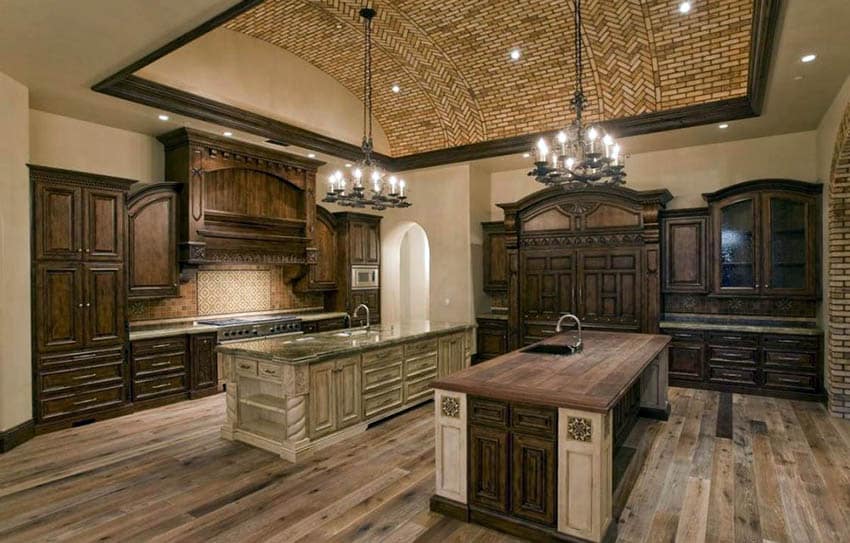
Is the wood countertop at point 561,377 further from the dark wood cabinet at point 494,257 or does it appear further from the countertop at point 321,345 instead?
the dark wood cabinet at point 494,257

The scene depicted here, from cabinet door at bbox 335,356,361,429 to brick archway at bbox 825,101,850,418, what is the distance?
5.03 meters

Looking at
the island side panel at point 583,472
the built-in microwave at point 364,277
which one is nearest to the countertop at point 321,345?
the island side panel at point 583,472

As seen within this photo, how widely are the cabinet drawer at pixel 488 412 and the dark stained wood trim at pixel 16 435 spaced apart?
425cm

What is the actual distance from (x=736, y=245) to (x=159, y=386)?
294 inches

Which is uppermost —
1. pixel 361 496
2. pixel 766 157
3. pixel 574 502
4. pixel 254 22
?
pixel 254 22

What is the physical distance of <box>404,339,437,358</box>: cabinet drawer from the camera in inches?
212

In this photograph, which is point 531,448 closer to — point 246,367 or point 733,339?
point 246,367

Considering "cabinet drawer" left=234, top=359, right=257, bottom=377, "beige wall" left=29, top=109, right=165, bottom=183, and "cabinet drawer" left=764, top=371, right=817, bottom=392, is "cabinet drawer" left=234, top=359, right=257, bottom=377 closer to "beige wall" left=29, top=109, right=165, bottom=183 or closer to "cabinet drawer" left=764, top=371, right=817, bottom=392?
"beige wall" left=29, top=109, right=165, bottom=183

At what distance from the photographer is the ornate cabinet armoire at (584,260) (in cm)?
658

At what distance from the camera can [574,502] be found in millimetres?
2664

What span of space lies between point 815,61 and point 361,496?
513 cm

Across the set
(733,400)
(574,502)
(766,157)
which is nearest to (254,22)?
(574,502)

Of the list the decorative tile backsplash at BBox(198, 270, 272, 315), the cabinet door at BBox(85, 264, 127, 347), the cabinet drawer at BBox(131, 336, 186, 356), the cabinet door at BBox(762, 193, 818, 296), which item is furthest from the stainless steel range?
the cabinet door at BBox(762, 193, 818, 296)

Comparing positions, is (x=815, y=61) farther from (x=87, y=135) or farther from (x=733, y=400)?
(x=87, y=135)
